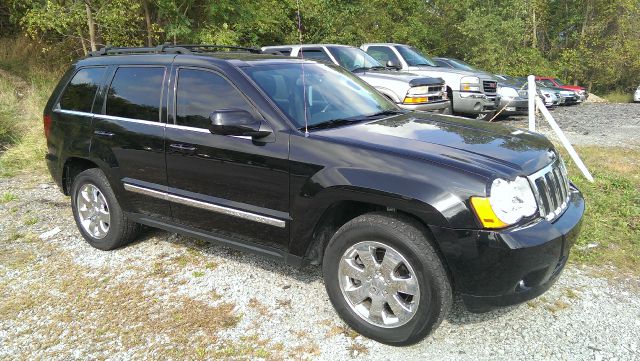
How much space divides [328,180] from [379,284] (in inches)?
28.5

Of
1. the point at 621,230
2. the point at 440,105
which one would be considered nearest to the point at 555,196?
the point at 621,230

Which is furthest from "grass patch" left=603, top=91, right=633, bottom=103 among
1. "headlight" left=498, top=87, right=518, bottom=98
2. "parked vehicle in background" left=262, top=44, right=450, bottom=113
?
"parked vehicle in background" left=262, top=44, right=450, bottom=113

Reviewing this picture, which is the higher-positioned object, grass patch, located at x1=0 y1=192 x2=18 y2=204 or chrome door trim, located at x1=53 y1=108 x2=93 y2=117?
chrome door trim, located at x1=53 y1=108 x2=93 y2=117

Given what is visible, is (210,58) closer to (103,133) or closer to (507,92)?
(103,133)

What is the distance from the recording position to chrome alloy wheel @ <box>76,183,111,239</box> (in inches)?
184

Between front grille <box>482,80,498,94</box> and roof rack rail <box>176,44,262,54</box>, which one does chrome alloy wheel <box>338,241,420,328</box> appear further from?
front grille <box>482,80,498,94</box>

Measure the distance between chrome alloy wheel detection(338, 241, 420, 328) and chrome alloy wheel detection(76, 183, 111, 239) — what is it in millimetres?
2614

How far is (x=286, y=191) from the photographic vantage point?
3.34m

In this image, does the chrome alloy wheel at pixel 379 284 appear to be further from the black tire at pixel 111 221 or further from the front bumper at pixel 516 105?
the front bumper at pixel 516 105

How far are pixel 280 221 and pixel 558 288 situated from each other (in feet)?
7.11

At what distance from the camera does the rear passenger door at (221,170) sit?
11.2ft

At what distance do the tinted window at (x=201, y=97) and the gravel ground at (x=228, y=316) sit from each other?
51.7 inches

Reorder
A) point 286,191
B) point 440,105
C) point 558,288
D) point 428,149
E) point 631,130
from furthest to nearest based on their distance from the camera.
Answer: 1. point 631,130
2. point 440,105
3. point 558,288
4. point 286,191
5. point 428,149

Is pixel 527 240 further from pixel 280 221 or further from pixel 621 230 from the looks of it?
pixel 621 230
